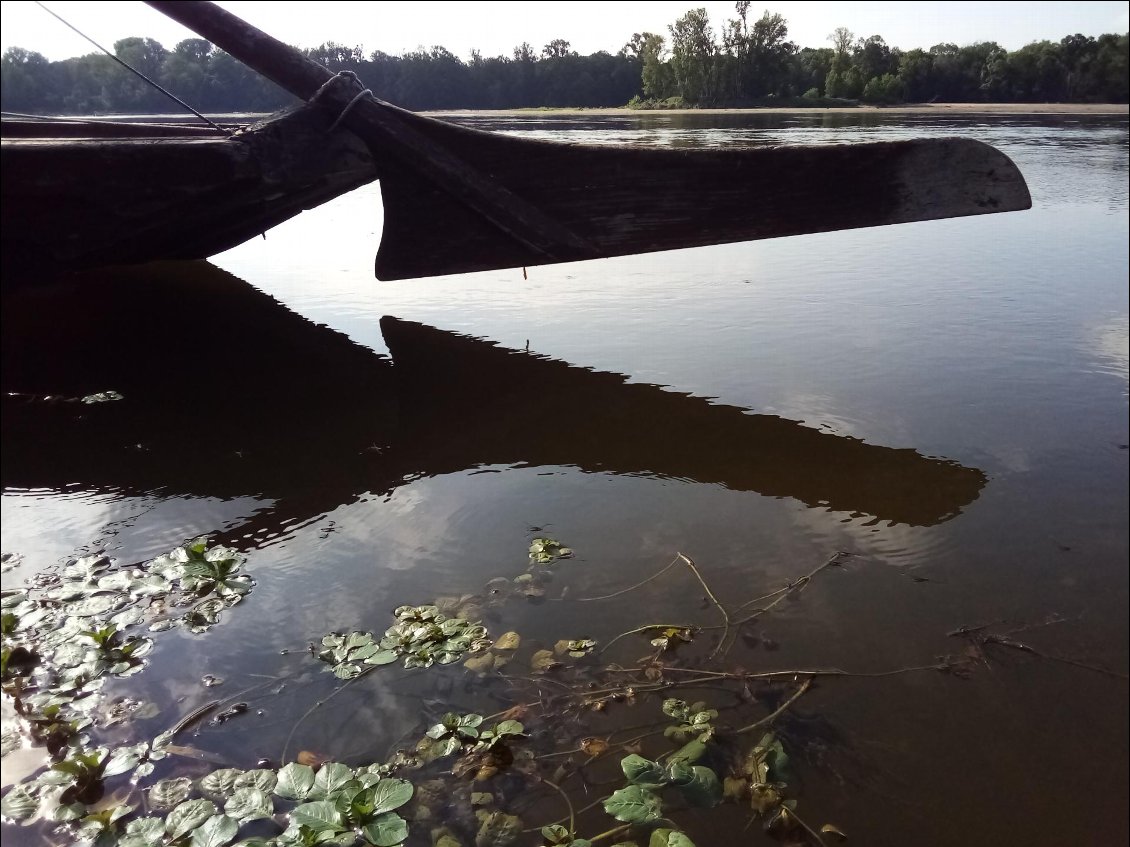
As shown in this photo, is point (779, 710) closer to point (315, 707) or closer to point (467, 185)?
point (315, 707)

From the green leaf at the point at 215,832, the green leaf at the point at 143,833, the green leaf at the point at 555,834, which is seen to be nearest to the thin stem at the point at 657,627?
the green leaf at the point at 555,834

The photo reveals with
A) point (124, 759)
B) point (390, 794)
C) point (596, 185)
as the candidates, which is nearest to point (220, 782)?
point (124, 759)

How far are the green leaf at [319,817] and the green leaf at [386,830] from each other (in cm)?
5

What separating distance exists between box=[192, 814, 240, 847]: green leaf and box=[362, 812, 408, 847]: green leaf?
0.24 m

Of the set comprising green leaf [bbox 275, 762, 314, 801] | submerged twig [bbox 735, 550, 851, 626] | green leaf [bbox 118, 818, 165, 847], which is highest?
green leaf [bbox 275, 762, 314, 801]

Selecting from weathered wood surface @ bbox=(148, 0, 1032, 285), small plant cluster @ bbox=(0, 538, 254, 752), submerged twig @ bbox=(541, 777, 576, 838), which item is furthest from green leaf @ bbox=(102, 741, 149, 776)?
weathered wood surface @ bbox=(148, 0, 1032, 285)

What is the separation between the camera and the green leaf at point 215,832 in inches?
50.1

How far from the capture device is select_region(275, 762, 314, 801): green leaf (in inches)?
53.6

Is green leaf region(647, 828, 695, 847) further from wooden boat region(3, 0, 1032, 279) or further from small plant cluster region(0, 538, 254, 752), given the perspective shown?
wooden boat region(3, 0, 1032, 279)

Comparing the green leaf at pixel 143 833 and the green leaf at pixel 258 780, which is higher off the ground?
the green leaf at pixel 143 833

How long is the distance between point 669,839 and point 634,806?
3.3 inches

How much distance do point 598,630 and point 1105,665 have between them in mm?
1194

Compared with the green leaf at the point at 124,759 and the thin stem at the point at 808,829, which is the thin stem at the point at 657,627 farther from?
the green leaf at the point at 124,759

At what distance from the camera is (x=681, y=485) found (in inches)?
102
